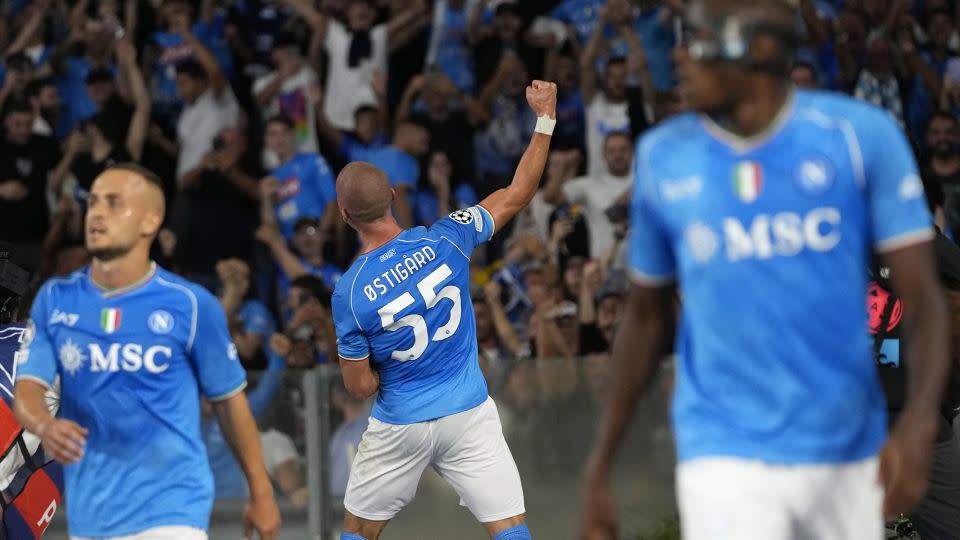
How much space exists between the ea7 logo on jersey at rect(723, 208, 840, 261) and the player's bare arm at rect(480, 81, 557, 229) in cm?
373

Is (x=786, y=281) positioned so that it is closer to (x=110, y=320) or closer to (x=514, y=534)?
(x=110, y=320)

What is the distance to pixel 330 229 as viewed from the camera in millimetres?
12578

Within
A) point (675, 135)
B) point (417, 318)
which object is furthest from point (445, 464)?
point (675, 135)

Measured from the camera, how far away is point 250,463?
5.15m

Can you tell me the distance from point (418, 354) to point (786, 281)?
3.62 m

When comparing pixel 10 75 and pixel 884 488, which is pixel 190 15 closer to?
pixel 10 75

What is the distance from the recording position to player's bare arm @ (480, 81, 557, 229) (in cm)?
738

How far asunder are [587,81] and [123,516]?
8.06m

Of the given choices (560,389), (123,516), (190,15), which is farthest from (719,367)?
(190,15)

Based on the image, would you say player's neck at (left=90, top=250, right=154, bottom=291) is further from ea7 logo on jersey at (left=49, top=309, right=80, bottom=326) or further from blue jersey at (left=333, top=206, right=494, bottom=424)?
blue jersey at (left=333, top=206, right=494, bottom=424)

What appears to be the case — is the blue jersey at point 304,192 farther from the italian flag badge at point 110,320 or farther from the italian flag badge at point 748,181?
the italian flag badge at point 748,181

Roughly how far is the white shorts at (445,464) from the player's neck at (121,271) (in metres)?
2.28

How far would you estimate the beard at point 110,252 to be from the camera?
5117 millimetres

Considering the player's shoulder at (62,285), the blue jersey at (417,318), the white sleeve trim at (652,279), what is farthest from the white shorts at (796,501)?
the blue jersey at (417,318)
